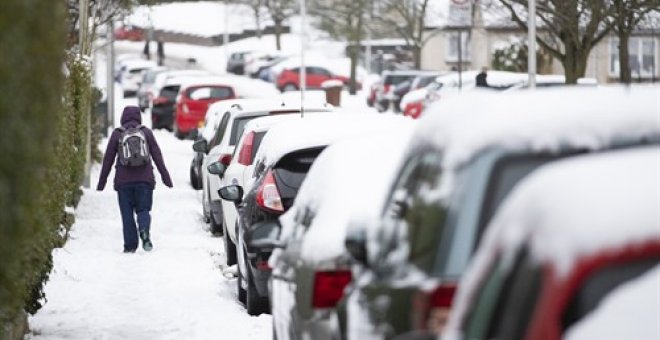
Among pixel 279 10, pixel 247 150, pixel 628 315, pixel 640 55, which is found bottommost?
pixel 247 150

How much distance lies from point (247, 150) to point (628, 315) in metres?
13.7

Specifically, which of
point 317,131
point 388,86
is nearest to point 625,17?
point 388,86

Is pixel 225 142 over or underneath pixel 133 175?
over

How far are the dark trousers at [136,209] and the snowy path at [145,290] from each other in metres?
0.24

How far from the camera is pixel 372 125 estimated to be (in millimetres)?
13945

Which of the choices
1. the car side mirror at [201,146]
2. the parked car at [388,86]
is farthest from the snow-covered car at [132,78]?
the car side mirror at [201,146]

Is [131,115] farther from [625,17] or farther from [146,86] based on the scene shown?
[146,86]

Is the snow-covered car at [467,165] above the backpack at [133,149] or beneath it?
above

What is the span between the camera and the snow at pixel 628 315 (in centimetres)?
446

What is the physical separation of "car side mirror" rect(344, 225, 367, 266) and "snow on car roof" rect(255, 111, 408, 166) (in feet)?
19.8

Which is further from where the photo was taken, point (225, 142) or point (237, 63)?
point (237, 63)

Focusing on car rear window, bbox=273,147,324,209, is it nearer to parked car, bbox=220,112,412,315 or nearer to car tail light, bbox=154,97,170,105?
parked car, bbox=220,112,412,315

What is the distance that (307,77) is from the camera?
7112 cm

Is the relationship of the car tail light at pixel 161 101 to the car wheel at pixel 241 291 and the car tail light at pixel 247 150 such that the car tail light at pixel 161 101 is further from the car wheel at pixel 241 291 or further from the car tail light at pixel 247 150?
the car wheel at pixel 241 291
